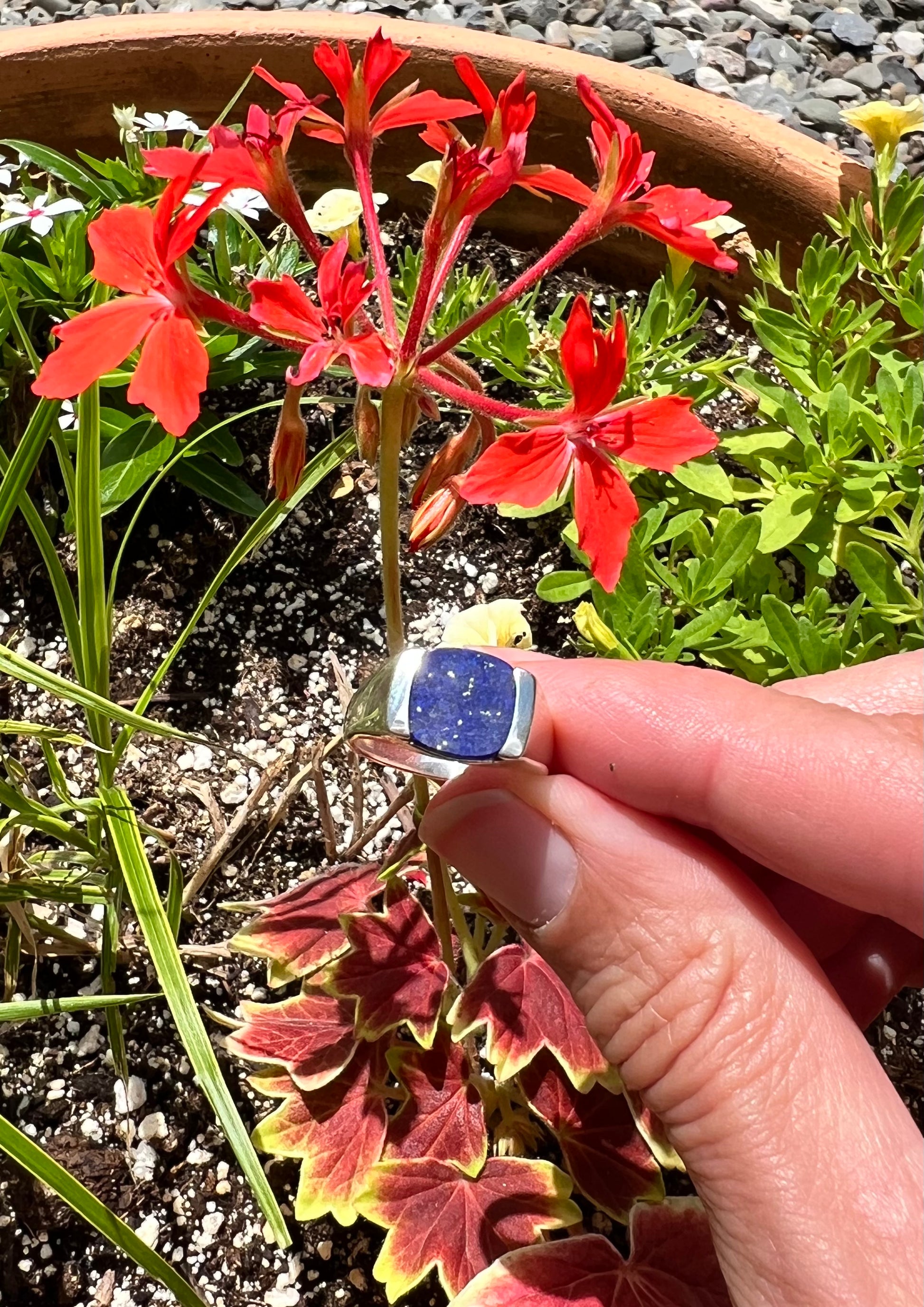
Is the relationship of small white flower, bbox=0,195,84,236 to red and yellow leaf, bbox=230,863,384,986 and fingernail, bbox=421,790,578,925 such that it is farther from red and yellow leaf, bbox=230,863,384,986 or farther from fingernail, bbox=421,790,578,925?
fingernail, bbox=421,790,578,925

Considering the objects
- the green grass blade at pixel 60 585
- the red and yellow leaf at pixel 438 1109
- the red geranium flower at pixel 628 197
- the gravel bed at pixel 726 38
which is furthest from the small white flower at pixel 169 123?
the red and yellow leaf at pixel 438 1109

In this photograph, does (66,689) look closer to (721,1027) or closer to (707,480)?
(721,1027)

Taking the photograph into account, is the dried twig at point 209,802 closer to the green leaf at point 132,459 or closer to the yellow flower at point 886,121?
the green leaf at point 132,459

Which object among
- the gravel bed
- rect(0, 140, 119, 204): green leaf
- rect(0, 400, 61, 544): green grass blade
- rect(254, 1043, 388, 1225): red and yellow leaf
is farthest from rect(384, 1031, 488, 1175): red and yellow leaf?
the gravel bed

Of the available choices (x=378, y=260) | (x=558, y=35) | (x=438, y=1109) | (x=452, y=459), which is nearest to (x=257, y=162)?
(x=378, y=260)

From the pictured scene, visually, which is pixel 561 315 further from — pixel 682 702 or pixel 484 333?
pixel 682 702

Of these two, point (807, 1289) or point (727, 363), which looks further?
point (727, 363)

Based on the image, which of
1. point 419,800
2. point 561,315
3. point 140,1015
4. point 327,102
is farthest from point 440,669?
point 327,102
